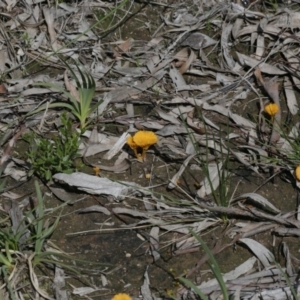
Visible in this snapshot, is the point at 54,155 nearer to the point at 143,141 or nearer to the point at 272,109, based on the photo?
the point at 143,141

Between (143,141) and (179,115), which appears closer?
(143,141)

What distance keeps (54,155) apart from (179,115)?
74cm

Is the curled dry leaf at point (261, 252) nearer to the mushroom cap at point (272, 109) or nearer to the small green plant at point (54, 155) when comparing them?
the mushroom cap at point (272, 109)

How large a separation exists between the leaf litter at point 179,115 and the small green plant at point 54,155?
0.21 ft

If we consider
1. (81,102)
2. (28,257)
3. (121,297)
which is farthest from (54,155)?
(121,297)

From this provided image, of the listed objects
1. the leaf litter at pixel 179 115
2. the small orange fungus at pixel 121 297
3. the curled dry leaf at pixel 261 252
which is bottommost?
the curled dry leaf at pixel 261 252

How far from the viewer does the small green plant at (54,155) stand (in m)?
3.29

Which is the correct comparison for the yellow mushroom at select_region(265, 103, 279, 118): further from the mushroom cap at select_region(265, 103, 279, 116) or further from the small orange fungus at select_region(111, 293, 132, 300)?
the small orange fungus at select_region(111, 293, 132, 300)

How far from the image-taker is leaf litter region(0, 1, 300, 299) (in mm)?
3111

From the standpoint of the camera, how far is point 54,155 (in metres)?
3.33

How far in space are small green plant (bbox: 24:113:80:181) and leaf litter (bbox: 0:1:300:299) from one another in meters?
0.06

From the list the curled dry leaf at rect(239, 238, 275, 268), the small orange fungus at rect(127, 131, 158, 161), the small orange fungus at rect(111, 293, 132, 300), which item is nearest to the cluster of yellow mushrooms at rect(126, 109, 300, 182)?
the small orange fungus at rect(127, 131, 158, 161)

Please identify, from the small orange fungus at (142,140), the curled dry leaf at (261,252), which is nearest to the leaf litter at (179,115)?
the curled dry leaf at (261,252)

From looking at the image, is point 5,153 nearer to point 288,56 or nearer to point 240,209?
point 240,209
